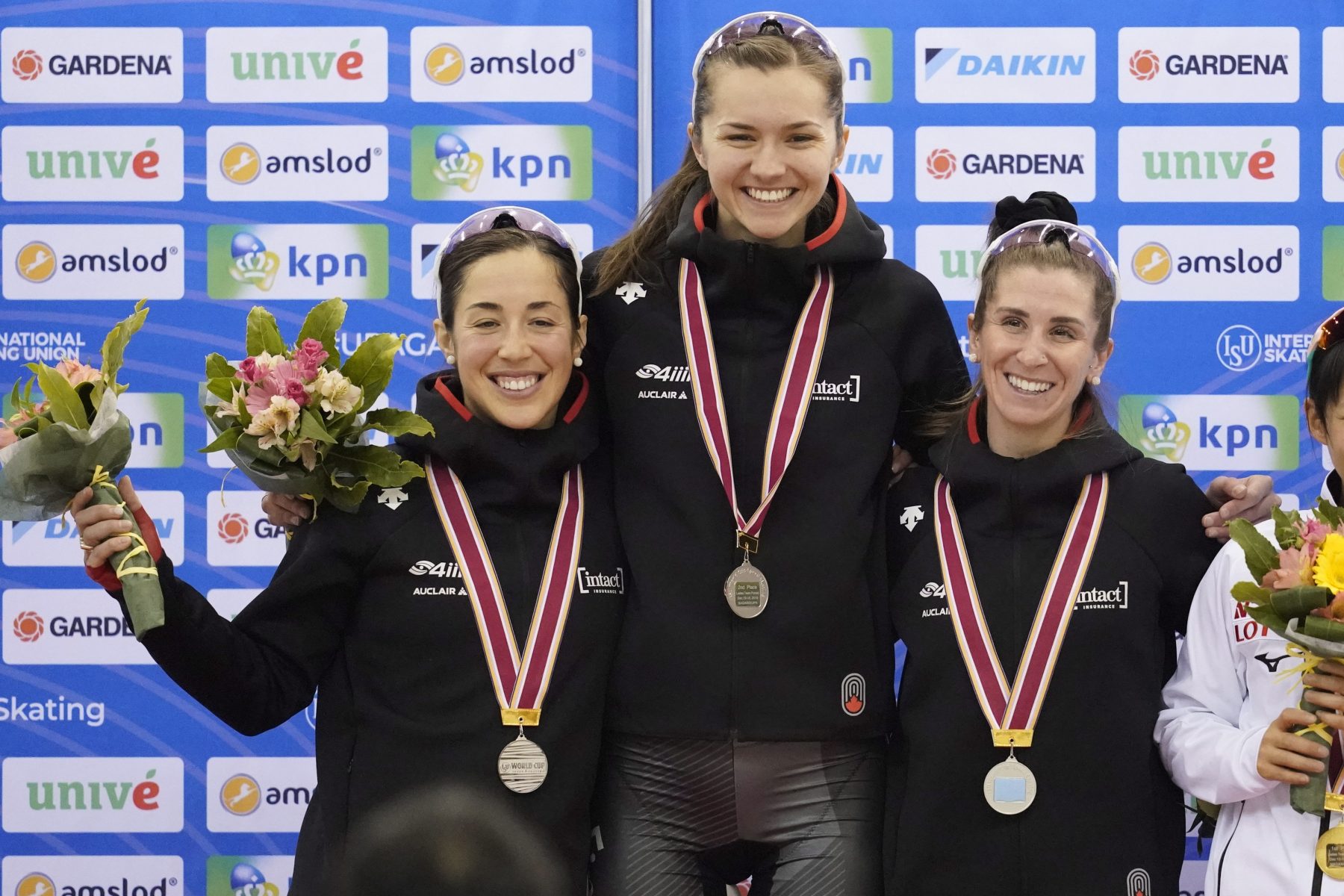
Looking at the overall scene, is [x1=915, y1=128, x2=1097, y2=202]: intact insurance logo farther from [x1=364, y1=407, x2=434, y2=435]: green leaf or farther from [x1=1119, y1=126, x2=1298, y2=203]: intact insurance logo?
[x1=364, y1=407, x2=434, y2=435]: green leaf

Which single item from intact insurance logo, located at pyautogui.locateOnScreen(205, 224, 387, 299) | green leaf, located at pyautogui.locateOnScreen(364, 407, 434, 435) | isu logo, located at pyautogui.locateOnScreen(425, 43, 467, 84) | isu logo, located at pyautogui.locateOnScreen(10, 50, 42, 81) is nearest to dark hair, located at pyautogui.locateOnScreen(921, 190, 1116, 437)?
green leaf, located at pyautogui.locateOnScreen(364, 407, 434, 435)

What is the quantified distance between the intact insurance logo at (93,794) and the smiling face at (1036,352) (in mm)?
3108

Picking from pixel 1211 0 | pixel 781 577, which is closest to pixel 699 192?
pixel 781 577

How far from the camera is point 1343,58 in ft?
14.1

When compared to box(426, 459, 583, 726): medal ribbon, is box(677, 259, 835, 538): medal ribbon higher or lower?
higher

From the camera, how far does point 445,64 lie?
4328 millimetres

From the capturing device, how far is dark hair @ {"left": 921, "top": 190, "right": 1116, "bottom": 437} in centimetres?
265

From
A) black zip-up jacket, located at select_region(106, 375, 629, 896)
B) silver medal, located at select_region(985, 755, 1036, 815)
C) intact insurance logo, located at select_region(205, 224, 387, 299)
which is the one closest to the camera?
silver medal, located at select_region(985, 755, 1036, 815)

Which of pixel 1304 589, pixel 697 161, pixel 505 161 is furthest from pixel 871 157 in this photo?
pixel 1304 589

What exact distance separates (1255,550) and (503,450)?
53.6 inches

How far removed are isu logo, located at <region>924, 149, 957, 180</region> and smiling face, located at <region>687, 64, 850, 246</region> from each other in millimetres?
1694

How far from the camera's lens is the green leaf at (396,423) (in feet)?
8.37

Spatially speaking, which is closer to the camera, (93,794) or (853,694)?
(853,694)

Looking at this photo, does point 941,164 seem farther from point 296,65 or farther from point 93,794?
point 93,794
